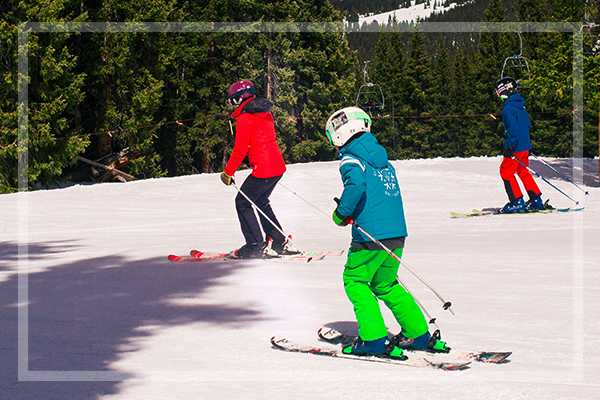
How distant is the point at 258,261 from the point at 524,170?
5427 mm

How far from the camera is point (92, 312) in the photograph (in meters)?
4.92

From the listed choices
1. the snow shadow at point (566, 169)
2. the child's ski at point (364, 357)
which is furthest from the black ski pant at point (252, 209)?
the snow shadow at point (566, 169)

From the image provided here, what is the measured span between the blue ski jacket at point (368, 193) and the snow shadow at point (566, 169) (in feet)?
48.6

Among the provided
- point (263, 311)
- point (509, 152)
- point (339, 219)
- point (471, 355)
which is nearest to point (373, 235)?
point (339, 219)

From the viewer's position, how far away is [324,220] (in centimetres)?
1123

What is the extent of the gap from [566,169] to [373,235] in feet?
57.2

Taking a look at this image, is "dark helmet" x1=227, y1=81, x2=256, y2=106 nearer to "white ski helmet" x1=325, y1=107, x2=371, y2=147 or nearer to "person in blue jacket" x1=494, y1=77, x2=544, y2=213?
"white ski helmet" x1=325, y1=107, x2=371, y2=147

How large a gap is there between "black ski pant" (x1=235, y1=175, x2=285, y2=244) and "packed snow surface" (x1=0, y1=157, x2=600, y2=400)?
427mm

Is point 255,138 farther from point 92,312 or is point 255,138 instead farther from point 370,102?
point 370,102

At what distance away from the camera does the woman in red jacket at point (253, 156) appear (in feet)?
22.7

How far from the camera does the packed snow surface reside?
330cm

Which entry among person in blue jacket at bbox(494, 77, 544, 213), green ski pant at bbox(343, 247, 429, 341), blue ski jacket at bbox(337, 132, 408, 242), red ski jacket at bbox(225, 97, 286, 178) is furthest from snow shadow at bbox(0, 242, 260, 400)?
person in blue jacket at bbox(494, 77, 544, 213)

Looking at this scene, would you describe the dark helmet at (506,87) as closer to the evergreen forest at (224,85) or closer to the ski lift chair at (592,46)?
the evergreen forest at (224,85)

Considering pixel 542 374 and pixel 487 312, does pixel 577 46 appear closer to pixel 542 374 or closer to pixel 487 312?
pixel 487 312
